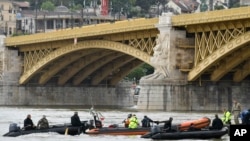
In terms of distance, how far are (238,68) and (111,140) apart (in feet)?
144

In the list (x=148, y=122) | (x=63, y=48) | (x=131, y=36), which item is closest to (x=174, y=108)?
(x=131, y=36)

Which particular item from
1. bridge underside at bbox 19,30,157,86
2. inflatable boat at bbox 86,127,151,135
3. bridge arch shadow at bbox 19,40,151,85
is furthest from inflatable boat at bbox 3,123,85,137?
bridge underside at bbox 19,30,157,86

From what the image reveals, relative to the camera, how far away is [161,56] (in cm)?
10225

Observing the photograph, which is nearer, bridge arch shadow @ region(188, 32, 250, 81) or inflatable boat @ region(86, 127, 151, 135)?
inflatable boat @ region(86, 127, 151, 135)

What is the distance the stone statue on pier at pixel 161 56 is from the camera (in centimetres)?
10175

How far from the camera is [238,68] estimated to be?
103250 mm

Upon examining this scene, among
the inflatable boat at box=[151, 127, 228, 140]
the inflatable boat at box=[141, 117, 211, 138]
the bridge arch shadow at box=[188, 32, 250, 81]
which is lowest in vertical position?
the inflatable boat at box=[151, 127, 228, 140]

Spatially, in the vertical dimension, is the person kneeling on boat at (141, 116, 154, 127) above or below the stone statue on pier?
below

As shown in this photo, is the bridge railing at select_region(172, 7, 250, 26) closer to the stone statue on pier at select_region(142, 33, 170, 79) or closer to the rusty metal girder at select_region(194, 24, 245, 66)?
the rusty metal girder at select_region(194, 24, 245, 66)

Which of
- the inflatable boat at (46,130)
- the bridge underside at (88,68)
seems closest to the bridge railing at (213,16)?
the bridge underside at (88,68)

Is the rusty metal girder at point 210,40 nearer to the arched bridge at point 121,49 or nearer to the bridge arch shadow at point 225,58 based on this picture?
the arched bridge at point 121,49

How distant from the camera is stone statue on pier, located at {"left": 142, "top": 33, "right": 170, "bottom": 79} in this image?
10175 centimetres

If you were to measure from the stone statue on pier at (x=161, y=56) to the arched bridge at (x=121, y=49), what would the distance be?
1549mm

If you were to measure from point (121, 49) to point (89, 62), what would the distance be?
2173 centimetres
